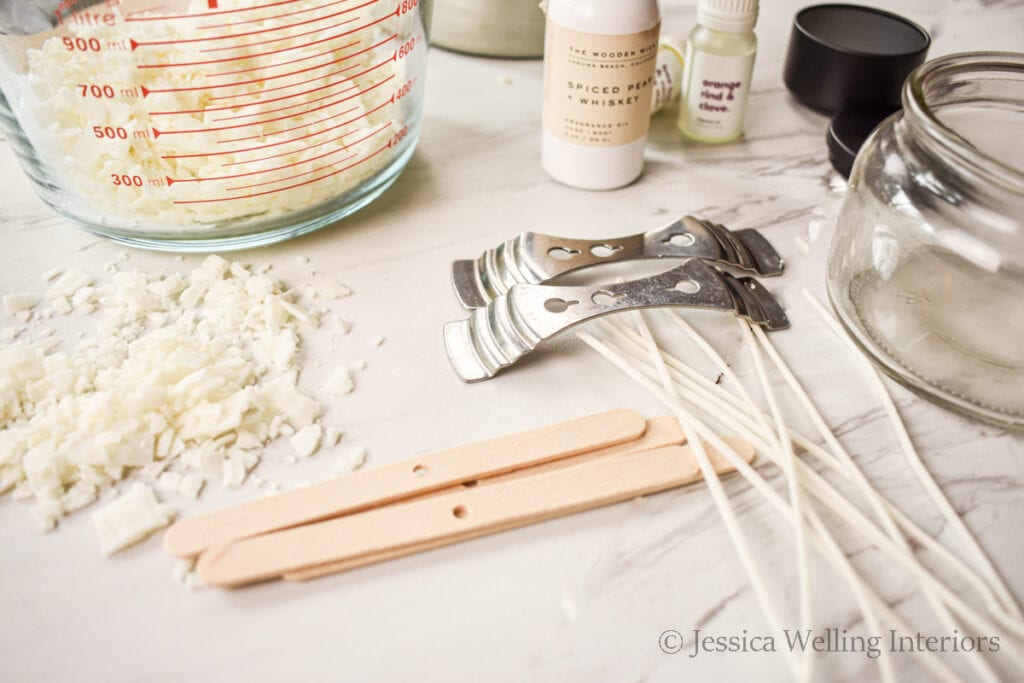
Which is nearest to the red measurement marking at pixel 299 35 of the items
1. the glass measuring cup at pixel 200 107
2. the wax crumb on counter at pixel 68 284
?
the glass measuring cup at pixel 200 107

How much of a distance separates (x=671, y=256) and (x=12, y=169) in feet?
2.13

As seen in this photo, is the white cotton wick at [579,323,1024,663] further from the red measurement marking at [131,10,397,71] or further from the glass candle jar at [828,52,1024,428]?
the red measurement marking at [131,10,397,71]

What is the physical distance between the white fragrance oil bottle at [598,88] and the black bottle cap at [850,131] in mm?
199

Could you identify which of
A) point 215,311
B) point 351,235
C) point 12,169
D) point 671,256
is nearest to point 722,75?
point 671,256

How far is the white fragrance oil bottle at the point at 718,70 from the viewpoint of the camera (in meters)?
0.72

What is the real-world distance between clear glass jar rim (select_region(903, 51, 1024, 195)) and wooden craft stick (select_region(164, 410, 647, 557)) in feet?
0.86

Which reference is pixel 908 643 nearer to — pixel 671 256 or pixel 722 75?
pixel 671 256

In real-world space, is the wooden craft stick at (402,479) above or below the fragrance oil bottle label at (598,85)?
below

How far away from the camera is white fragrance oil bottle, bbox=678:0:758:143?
724mm

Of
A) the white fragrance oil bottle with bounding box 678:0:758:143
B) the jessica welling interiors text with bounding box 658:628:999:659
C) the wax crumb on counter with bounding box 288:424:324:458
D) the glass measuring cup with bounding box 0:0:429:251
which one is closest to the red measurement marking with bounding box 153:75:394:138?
the glass measuring cup with bounding box 0:0:429:251

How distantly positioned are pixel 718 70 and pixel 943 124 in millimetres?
274

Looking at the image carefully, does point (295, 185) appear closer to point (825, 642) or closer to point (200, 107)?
point (200, 107)

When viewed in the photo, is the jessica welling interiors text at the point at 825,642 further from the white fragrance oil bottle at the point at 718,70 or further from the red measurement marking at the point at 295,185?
the white fragrance oil bottle at the point at 718,70

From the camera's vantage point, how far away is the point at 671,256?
642 millimetres
